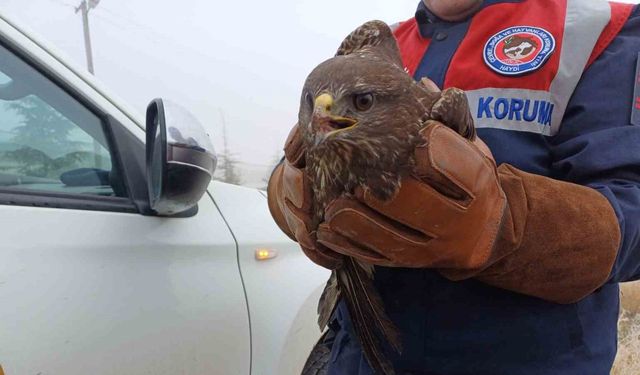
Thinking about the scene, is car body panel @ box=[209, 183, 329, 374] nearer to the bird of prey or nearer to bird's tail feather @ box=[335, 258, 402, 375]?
bird's tail feather @ box=[335, 258, 402, 375]

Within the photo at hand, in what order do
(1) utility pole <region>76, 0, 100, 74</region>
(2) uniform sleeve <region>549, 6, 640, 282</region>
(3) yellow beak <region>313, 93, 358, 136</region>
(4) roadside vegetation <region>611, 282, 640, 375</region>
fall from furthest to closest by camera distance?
(1) utility pole <region>76, 0, 100, 74</region>, (4) roadside vegetation <region>611, 282, 640, 375</region>, (2) uniform sleeve <region>549, 6, 640, 282</region>, (3) yellow beak <region>313, 93, 358, 136</region>

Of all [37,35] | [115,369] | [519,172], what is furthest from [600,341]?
[37,35]

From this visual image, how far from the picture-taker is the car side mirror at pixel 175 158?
162 centimetres

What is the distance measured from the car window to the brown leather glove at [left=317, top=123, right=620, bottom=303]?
3.21ft

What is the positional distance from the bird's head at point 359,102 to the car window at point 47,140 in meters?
0.93

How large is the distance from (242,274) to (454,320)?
97 cm

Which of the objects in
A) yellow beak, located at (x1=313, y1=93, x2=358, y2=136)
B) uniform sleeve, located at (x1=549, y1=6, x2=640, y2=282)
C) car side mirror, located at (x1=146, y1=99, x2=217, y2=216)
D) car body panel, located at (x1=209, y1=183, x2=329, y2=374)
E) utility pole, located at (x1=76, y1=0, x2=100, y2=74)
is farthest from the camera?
utility pole, located at (x1=76, y1=0, x2=100, y2=74)

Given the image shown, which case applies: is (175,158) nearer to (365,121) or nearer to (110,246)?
(110,246)

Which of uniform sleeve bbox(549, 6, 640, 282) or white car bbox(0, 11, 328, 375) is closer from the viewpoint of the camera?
uniform sleeve bbox(549, 6, 640, 282)

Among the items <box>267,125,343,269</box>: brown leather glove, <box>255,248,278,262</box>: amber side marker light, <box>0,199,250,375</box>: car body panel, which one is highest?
<box>267,125,343,269</box>: brown leather glove

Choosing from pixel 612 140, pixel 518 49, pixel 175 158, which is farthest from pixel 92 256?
pixel 612 140

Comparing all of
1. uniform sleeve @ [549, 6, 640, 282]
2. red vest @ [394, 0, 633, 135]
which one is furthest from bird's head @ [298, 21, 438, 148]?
uniform sleeve @ [549, 6, 640, 282]

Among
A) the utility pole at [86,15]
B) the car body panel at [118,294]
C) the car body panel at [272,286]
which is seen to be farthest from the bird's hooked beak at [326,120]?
the utility pole at [86,15]

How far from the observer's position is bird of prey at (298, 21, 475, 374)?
1.08 meters
